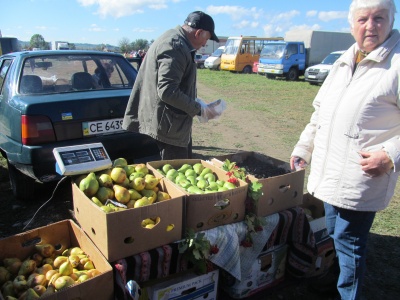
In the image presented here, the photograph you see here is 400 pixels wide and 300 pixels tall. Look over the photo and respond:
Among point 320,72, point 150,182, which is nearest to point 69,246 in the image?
point 150,182

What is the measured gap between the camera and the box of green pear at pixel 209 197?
6.72 ft

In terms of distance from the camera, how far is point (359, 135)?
70.5 inches

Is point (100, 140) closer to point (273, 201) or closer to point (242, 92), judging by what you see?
point (273, 201)

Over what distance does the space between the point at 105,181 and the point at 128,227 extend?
45 centimetres

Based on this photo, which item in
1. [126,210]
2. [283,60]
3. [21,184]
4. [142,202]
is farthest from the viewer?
[283,60]

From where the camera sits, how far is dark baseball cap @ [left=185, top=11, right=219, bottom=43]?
2602 millimetres

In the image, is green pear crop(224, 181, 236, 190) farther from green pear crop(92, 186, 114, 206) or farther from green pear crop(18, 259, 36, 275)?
green pear crop(18, 259, 36, 275)

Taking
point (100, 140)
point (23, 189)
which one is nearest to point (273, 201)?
point (100, 140)

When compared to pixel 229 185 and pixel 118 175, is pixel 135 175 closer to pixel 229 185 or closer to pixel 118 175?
pixel 118 175

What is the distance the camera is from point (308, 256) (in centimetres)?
256

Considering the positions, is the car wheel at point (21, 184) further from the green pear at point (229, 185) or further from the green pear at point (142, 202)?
the green pear at point (229, 185)

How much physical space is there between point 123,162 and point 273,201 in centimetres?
111

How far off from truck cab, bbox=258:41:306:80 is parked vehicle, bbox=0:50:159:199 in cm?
1663

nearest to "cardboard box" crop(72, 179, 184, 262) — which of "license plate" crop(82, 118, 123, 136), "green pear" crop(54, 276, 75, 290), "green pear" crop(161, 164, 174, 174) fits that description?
"green pear" crop(54, 276, 75, 290)
